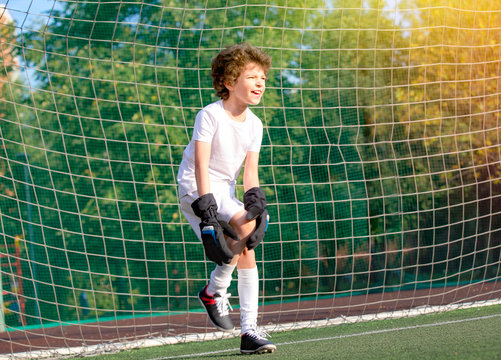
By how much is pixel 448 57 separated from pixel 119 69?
Result: 4.90m

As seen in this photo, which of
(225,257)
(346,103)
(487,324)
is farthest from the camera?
(346,103)

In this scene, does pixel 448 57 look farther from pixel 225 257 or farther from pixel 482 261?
pixel 225 257

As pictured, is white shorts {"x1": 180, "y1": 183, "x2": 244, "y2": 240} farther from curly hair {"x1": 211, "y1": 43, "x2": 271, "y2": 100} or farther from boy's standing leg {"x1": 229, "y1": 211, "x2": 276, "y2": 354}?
curly hair {"x1": 211, "y1": 43, "x2": 271, "y2": 100}

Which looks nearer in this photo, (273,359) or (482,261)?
(273,359)

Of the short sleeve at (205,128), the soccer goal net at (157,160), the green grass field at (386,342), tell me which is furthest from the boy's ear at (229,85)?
the soccer goal net at (157,160)

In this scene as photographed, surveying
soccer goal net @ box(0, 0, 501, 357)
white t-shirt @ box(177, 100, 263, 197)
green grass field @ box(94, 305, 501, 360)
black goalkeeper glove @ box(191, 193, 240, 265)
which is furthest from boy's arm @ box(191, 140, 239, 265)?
soccer goal net @ box(0, 0, 501, 357)

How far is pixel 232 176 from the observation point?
11.0 ft

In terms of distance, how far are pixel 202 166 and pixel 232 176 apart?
316 mm

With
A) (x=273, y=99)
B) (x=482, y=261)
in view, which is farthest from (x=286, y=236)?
(x=482, y=261)

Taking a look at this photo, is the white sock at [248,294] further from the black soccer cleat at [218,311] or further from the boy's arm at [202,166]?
the boy's arm at [202,166]

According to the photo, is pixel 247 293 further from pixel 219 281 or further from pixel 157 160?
pixel 157 160

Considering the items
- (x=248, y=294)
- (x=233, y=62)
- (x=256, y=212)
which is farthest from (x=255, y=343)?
(x=233, y=62)

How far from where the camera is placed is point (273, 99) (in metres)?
8.03

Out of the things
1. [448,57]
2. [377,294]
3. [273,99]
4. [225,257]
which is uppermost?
[448,57]
